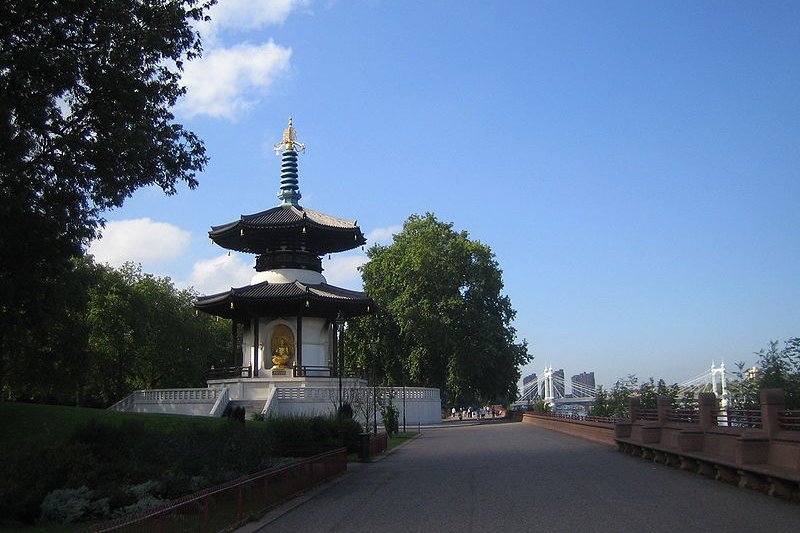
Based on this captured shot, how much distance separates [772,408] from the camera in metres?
15.8

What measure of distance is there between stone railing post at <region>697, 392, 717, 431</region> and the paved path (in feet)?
4.87

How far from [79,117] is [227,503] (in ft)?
31.6

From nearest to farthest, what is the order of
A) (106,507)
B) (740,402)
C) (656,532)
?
1. (656,532)
2. (106,507)
3. (740,402)

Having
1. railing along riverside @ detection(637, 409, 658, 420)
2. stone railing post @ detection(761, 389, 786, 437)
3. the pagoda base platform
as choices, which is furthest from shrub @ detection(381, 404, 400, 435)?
stone railing post @ detection(761, 389, 786, 437)

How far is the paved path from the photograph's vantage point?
12.2m

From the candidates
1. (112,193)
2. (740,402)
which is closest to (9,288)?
(112,193)

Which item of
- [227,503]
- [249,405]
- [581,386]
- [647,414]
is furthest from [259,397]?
[581,386]

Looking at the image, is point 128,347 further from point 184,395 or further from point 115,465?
point 115,465

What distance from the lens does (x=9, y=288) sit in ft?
63.5

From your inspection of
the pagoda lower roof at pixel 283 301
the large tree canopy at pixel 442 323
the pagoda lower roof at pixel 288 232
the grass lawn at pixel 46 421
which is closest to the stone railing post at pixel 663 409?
the grass lawn at pixel 46 421

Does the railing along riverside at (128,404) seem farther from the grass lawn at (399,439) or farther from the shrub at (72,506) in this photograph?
the shrub at (72,506)

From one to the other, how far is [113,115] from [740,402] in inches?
781

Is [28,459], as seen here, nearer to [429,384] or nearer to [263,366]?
[263,366]

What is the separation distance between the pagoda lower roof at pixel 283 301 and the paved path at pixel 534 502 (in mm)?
23319
